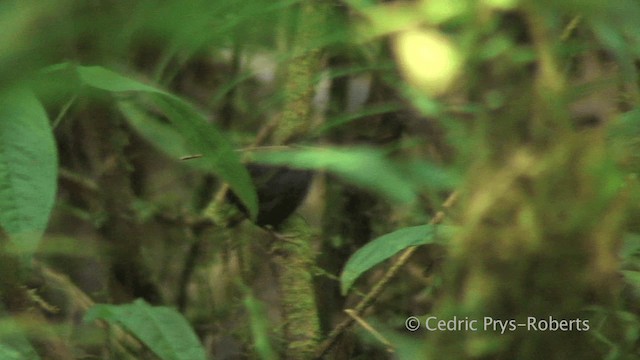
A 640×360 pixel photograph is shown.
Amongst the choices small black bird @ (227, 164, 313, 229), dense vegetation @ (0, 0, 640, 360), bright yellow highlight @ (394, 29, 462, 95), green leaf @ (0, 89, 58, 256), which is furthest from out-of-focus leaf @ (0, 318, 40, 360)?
bright yellow highlight @ (394, 29, 462, 95)

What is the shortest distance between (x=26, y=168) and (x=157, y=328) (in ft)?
0.71

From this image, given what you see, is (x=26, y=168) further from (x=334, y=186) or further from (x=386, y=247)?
(x=334, y=186)

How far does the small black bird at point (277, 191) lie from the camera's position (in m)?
0.83

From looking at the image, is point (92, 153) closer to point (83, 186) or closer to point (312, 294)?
point (83, 186)

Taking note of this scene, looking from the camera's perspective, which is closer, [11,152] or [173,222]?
[11,152]

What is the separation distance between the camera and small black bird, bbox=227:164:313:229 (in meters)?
0.83

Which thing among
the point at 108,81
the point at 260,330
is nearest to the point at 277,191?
the point at 260,330

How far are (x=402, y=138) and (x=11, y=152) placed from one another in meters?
0.63

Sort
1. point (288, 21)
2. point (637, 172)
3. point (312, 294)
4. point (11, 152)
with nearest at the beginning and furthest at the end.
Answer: point (11, 152) → point (637, 172) → point (312, 294) → point (288, 21)

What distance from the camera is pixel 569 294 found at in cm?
65

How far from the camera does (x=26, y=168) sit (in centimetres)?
61

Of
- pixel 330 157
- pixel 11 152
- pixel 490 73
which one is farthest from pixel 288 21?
pixel 11 152

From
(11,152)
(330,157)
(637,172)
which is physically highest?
(637,172)

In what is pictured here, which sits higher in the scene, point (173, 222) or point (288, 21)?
point (288, 21)
